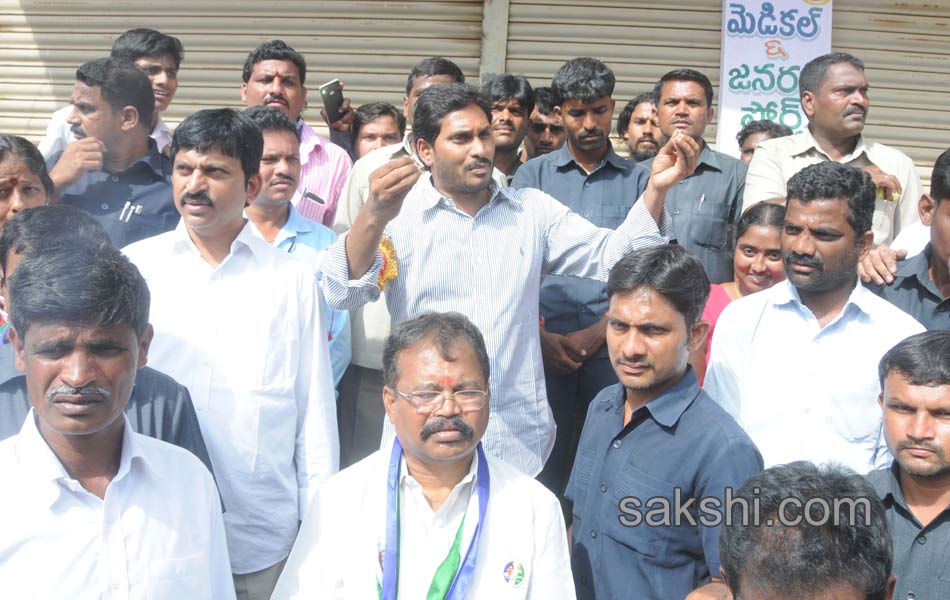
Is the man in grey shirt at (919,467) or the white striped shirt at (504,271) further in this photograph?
the white striped shirt at (504,271)

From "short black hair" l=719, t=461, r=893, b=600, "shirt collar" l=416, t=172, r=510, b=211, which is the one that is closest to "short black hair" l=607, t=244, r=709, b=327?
"shirt collar" l=416, t=172, r=510, b=211

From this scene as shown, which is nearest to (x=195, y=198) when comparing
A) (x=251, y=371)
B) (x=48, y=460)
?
(x=251, y=371)

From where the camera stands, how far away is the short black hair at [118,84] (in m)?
4.32

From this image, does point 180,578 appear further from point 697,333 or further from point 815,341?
point 815,341

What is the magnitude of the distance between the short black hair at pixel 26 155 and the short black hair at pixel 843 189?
2621 millimetres

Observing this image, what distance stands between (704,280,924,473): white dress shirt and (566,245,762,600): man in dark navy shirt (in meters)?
0.30

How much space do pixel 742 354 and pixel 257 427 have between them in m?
1.54

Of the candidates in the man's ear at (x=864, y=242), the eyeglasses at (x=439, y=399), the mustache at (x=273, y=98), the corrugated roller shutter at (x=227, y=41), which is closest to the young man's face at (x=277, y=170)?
the mustache at (x=273, y=98)

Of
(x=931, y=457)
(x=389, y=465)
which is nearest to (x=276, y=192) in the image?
(x=389, y=465)

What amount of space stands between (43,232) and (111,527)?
1.05 meters

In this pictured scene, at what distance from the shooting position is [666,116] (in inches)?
205

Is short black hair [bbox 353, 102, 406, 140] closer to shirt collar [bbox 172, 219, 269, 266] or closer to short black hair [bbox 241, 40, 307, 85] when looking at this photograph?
short black hair [bbox 241, 40, 307, 85]

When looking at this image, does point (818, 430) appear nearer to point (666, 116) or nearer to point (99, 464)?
point (99, 464)

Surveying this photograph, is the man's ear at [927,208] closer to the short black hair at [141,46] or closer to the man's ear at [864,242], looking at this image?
the man's ear at [864,242]
